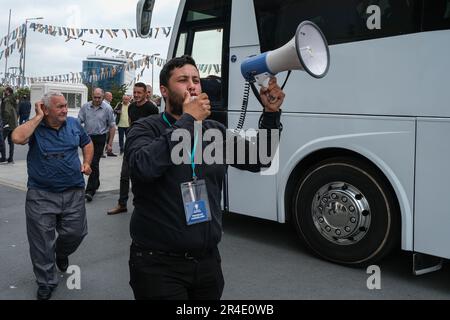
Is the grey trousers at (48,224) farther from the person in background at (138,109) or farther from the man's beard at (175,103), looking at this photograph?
the person in background at (138,109)

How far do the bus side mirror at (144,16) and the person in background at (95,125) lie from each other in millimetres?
2030

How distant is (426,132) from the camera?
3814 millimetres

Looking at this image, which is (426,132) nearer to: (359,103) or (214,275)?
(359,103)

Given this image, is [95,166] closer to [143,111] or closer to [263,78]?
[143,111]

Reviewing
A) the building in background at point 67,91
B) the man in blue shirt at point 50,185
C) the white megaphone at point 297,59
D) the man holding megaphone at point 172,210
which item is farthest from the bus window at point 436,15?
the building in background at point 67,91

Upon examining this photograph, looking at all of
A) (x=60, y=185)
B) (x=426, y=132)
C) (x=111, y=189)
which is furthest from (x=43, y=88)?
(x=426, y=132)

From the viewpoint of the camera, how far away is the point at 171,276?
210 cm

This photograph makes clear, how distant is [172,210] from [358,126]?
2.59 metres

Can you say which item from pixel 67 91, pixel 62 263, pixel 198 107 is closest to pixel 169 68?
pixel 198 107

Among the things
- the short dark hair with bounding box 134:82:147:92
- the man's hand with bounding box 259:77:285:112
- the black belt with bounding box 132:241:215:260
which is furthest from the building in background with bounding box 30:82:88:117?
the black belt with bounding box 132:241:215:260

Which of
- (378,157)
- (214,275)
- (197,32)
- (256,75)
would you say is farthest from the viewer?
(197,32)

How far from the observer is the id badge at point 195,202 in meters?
2.08

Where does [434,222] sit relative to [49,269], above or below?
above

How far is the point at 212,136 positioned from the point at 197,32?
141 inches
